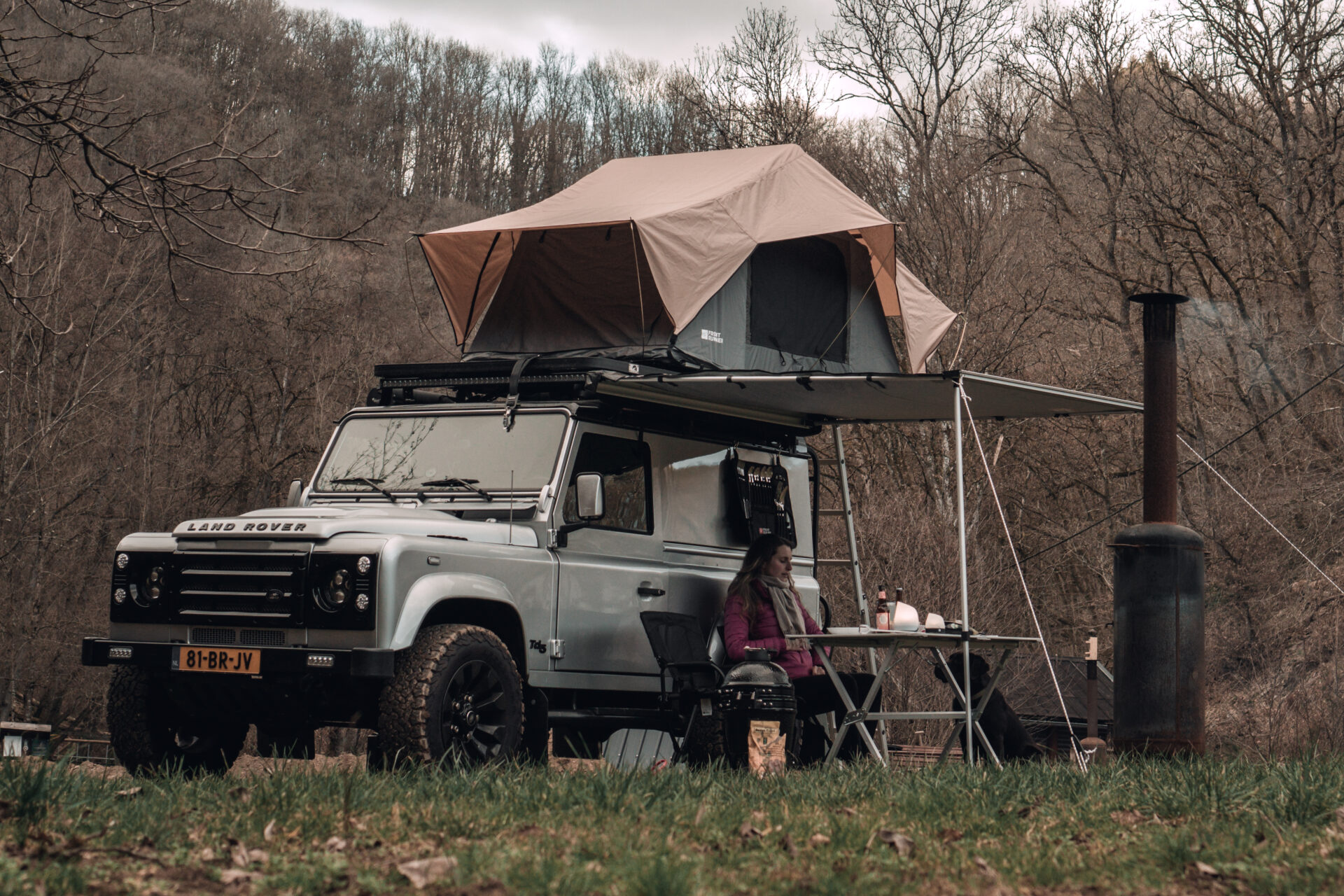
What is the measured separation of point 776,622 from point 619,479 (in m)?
1.40

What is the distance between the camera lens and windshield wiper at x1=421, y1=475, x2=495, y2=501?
890cm

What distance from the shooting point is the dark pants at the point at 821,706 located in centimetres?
977

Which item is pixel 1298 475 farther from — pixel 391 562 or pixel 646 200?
pixel 391 562

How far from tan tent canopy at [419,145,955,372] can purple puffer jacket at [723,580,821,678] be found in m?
1.89

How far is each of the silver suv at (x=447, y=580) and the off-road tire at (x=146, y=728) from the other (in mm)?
12

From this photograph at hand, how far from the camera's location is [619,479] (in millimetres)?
9359

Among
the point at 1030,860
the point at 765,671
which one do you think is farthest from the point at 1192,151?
the point at 1030,860

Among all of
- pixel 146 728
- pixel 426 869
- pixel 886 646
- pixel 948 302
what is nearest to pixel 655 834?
pixel 426 869

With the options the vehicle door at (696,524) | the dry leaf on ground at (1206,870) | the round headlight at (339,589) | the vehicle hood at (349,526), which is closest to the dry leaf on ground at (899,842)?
the dry leaf on ground at (1206,870)

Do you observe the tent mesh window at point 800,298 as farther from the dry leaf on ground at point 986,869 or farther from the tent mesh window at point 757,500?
the dry leaf on ground at point 986,869

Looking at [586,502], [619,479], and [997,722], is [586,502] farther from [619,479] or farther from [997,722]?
[997,722]

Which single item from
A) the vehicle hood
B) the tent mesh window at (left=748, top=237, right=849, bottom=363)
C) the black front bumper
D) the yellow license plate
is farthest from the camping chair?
the yellow license plate

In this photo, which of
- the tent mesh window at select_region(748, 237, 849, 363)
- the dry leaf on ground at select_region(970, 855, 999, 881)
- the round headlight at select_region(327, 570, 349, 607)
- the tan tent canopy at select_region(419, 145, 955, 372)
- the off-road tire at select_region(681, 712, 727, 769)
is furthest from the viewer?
the tent mesh window at select_region(748, 237, 849, 363)

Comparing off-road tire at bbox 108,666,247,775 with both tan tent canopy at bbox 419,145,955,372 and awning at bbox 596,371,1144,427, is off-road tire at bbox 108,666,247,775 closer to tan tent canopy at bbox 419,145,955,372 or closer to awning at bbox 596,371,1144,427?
awning at bbox 596,371,1144,427
